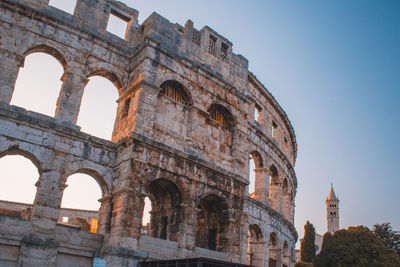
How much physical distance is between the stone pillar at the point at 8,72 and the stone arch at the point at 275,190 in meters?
14.3

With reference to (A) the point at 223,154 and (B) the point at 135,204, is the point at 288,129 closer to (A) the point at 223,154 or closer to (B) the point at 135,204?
(A) the point at 223,154

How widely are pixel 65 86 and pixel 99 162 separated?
119 inches

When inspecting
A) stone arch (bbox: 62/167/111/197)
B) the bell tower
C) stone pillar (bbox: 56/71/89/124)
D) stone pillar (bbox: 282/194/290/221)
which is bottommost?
stone arch (bbox: 62/167/111/197)

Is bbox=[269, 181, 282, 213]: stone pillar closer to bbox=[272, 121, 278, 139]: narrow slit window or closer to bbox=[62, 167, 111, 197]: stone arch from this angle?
bbox=[272, 121, 278, 139]: narrow slit window

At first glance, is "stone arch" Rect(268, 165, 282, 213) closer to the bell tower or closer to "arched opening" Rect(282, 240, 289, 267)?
"arched opening" Rect(282, 240, 289, 267)

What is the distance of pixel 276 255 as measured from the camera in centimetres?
2114

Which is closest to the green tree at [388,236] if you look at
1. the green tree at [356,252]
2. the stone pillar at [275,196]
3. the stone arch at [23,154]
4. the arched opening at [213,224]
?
the green tree at [356,252]

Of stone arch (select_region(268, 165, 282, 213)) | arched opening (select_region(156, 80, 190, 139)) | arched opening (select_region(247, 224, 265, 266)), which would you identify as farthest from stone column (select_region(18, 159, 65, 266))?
stone arch (select_region(268, 165, 282, 213))

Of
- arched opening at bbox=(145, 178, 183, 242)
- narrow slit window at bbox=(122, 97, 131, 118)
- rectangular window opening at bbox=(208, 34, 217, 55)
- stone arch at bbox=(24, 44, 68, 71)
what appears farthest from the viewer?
rectangular window opening at bbox=(208, 34, 217, 55)

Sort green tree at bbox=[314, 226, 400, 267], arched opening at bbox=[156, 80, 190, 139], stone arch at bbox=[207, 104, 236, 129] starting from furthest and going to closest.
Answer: green tree at bbox=[314, 226, 400, 267] < stone arch at bbox=[207, 104, 236, 129] < arched opening at bbox=[156, 80, 190, 139]

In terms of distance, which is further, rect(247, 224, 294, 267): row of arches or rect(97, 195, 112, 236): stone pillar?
rect(247, 224, 294, 267): row of arches

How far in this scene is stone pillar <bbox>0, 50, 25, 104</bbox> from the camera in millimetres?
12680

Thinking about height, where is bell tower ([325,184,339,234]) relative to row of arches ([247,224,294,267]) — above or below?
above

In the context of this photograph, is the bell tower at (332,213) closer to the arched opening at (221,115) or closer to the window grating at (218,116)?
the arched opening at (221,115)
